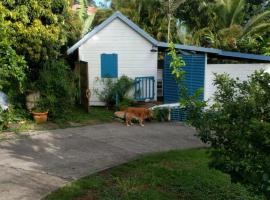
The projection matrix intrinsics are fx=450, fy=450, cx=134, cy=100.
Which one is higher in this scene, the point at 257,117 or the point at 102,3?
the point at 102,3

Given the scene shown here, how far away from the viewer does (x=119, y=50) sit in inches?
669

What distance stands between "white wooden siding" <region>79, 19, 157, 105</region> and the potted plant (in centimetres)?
385

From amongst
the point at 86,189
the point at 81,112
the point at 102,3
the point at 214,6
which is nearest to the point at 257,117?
the point at 86,189

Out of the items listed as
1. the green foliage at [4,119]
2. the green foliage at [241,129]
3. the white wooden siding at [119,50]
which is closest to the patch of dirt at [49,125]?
the green foliage at [4,119]

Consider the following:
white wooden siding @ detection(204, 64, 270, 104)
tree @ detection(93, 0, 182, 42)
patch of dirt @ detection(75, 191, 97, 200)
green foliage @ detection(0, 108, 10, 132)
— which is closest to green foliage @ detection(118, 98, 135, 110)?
white wooden siding @ detection(204, 64, 270, 104)

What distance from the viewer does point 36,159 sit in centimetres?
905

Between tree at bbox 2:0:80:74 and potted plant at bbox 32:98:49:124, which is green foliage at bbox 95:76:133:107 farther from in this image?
potted plant at bbox 32:98:49:124

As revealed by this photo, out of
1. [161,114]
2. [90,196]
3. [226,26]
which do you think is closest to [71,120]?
[161,114]

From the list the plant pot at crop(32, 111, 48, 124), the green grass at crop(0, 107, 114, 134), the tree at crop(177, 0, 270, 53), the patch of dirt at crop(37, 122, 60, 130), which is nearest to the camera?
the green grass at crop(0, 107, 114, 134)

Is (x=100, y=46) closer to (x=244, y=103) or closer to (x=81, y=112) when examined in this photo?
(x=81, y=112)

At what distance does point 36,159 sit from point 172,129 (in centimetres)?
501

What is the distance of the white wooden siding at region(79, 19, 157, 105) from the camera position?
55.1ft

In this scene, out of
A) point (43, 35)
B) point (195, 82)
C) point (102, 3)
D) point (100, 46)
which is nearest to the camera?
point (43, 35)

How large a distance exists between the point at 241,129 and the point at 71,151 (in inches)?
220
